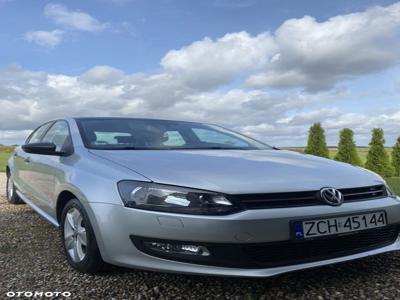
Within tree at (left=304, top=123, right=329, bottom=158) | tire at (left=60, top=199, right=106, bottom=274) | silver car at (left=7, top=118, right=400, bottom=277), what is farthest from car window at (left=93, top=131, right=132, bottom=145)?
tree at (left=304, top=123, right=329, bottom=158)

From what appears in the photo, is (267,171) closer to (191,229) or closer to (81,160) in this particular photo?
(191,229)

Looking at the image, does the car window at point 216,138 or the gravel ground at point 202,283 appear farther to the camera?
the car window at point 216,138

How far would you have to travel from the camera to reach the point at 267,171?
8.85ft

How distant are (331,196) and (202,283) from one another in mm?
1043

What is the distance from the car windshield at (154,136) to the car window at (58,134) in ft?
0.65

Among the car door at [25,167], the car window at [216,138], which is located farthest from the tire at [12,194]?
the car window at [216,138]

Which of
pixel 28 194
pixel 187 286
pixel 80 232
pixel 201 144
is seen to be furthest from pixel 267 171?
pixel 28 194

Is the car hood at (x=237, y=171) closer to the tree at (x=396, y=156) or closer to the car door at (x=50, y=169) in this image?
the car door at (x=50, y=169)

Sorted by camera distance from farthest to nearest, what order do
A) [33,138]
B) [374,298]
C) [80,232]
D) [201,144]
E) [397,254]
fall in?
1. [33,138]
2. [201,144]
3. [397,254]
4. [80,232]
5. [374,298]

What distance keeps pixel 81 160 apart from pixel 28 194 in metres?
2.00

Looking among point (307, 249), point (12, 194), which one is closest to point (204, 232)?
point (307, 249)

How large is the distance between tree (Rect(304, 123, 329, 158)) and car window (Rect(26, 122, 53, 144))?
19737mm

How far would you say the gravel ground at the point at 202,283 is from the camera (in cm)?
255

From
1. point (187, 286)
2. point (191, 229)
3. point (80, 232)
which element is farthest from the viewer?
point (80, 232)
